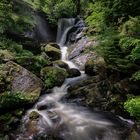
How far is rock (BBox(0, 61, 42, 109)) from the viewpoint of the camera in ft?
27.9

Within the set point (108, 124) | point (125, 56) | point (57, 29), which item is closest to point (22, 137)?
point (108, 124)

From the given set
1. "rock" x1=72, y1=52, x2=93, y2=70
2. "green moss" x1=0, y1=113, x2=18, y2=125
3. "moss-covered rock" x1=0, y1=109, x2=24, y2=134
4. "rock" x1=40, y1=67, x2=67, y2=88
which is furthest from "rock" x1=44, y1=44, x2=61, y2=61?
"green moss" x1=0, y1=113, x2=18, y2=125

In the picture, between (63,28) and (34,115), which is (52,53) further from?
(34,115)

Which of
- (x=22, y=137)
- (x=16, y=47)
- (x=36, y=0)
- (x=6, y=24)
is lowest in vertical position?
(x=22, y=137)

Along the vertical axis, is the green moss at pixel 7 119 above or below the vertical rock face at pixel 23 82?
below

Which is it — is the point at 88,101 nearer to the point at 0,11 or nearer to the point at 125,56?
the point at 125,56

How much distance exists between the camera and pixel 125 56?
8.24 m

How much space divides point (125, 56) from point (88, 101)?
7.08ft

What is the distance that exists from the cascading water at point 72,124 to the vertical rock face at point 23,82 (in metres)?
0.49

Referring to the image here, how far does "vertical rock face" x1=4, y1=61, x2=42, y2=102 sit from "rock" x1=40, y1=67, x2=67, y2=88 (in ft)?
1.62

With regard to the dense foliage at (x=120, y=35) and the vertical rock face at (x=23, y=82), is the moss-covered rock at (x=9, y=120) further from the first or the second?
the dense foliage at (x=120, y=35)

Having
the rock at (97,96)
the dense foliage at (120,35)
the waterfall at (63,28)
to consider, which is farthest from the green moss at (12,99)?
the waterfall at (63,28)

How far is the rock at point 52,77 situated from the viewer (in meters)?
10.9

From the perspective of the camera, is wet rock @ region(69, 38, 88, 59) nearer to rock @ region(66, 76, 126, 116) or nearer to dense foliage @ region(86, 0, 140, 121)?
rock @ region(66, 76, 126, 116)
